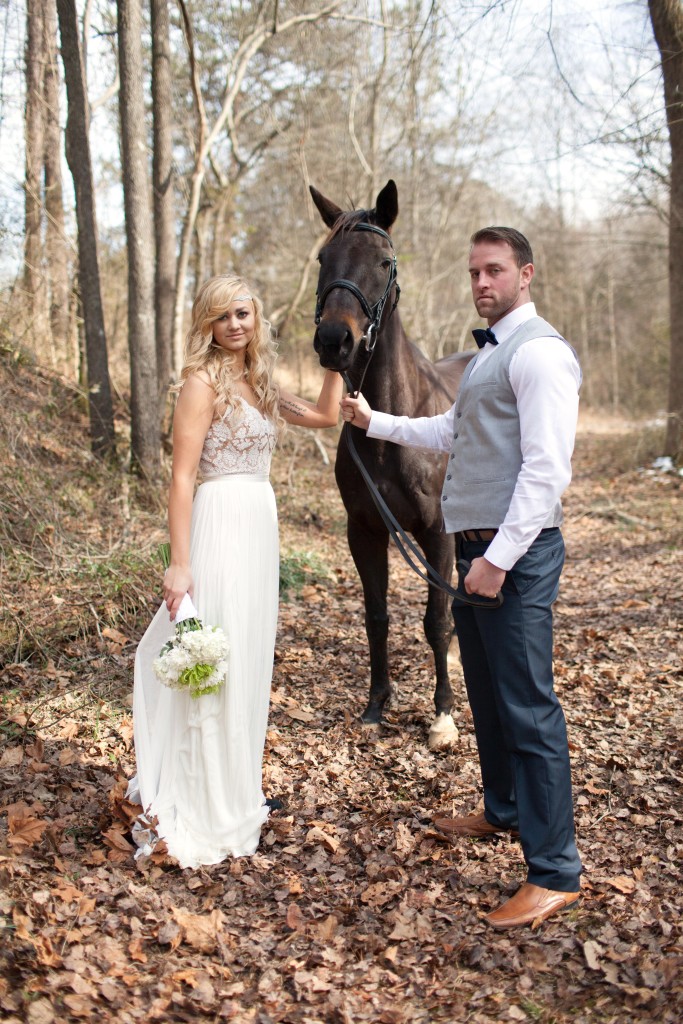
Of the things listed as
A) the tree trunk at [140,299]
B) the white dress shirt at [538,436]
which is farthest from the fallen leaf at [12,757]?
the tree trunk at [140,299]

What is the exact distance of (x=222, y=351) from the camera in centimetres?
321

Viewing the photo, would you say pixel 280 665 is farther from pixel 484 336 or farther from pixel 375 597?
pixel 484 336

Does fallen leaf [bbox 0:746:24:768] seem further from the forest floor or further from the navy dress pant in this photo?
the navy dress pant

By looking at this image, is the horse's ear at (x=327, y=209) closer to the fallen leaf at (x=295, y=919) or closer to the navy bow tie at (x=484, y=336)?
the navy bow tie at (x=484, y=336)

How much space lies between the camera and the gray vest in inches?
103

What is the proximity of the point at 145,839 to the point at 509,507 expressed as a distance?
194 cm

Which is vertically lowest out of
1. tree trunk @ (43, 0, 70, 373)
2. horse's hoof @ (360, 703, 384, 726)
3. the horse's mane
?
horse's hoof @ (360, 703, 384, 726)

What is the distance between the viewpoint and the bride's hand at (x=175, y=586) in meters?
3.04

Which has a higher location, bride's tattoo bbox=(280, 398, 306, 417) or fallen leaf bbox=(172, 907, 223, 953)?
bride's tattoo bbox=(280, 398, 306, 417)

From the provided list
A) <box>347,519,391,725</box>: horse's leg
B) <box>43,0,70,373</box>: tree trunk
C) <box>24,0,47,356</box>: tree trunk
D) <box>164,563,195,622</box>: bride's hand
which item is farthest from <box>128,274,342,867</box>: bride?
<box>43,0,70,373</box>: tree trunk

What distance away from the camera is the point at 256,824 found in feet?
10.8

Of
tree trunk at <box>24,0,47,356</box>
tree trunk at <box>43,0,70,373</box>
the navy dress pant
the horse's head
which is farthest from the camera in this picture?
tree trunk at <box>43,0,70,373</box>

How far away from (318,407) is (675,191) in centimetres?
871

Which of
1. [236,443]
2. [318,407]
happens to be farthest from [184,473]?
[318,407]
